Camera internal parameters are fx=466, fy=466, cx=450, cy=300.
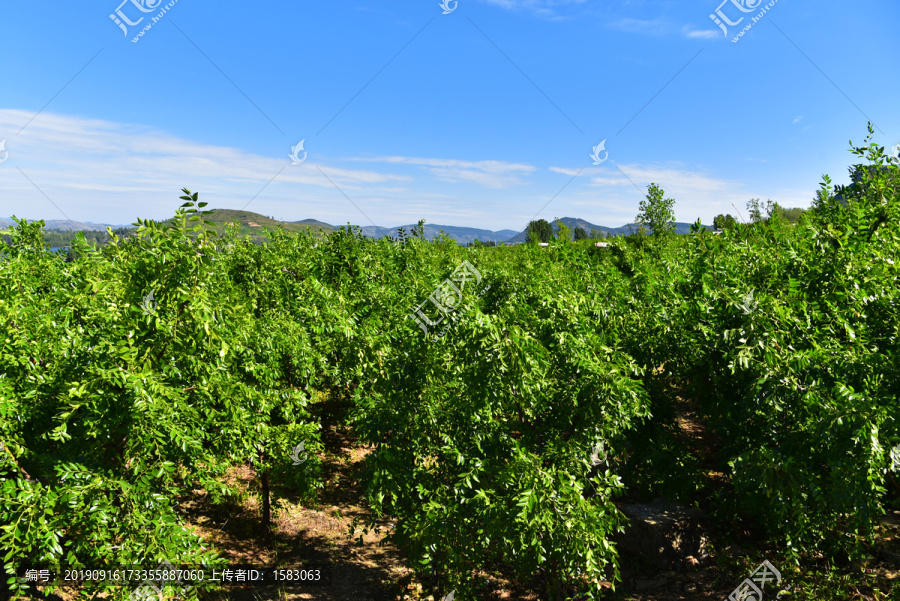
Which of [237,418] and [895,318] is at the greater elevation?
[895,318]

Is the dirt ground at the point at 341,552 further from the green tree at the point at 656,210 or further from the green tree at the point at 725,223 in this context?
the green tree at the point at 656,210

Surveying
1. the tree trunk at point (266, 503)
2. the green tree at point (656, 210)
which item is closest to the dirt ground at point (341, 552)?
the tree trunk at point (266, 503)

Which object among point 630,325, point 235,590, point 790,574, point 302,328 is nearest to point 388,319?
point 302,328

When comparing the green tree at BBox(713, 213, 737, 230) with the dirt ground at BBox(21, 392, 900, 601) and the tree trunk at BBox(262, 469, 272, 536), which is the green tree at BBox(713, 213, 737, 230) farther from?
the tree trunk at BBox(262, 469, 272, 536)

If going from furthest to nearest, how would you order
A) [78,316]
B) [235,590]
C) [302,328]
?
[302,328], [235,590], [78,316]

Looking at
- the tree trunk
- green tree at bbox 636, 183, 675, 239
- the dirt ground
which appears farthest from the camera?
green tree at bbox 636, 183, 675, 239

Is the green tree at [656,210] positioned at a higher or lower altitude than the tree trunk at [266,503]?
higher

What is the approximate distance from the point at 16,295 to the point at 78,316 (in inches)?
48.6

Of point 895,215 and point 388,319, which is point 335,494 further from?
point 895,215

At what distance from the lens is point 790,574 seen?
6457 mm

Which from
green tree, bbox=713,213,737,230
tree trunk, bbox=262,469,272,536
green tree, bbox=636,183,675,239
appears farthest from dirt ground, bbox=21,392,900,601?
green tree, bbox=636,183,675,239

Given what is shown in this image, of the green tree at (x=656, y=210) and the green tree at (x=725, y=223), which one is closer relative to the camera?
the green tree at (x=725, y=223)

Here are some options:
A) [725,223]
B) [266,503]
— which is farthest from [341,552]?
[725,223]

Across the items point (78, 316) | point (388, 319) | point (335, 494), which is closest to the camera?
point (78, 316)
